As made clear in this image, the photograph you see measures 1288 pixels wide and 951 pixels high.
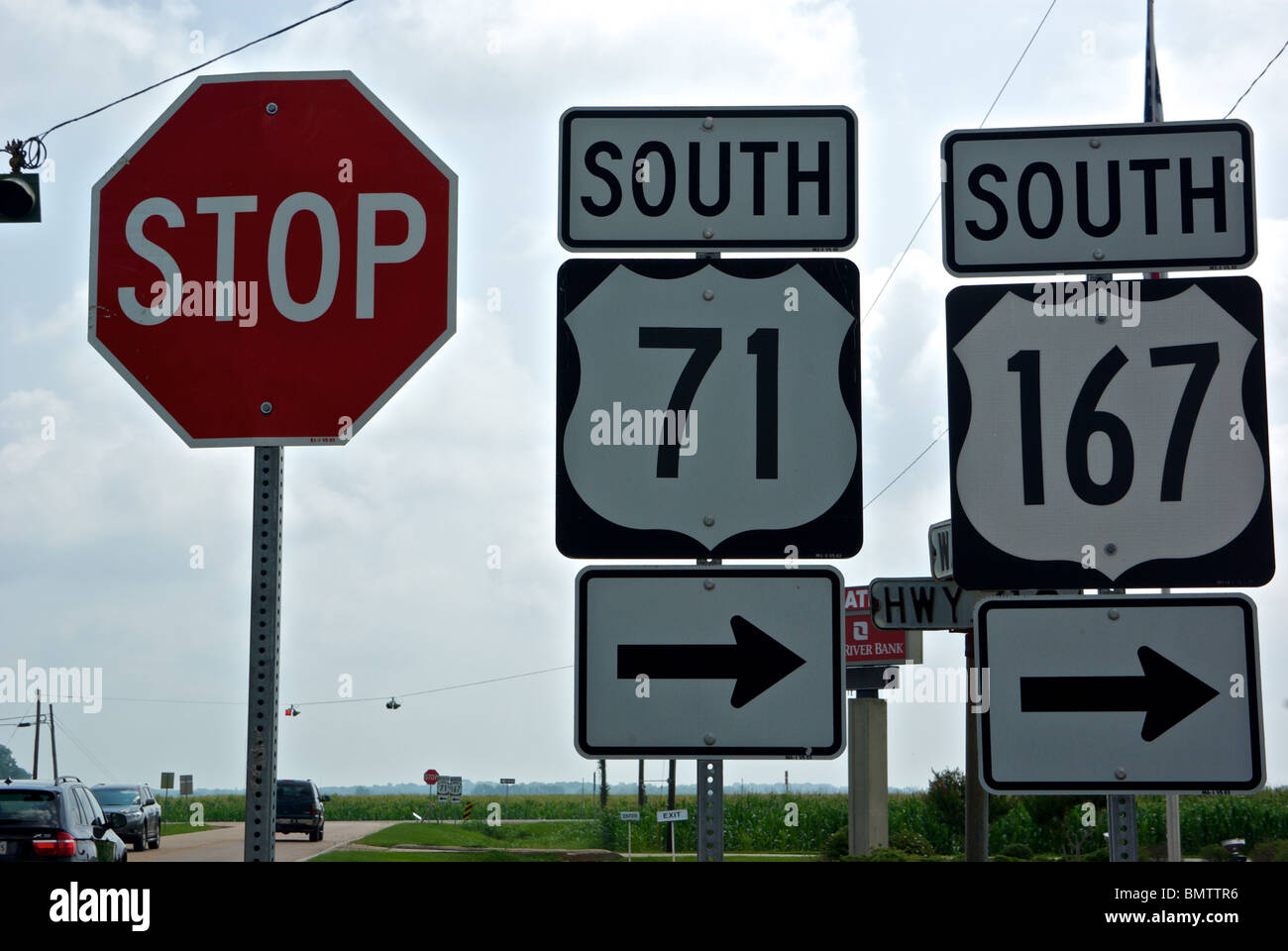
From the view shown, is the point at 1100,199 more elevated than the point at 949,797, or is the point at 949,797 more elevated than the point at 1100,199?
the point at 1100,199

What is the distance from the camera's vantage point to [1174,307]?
3113mm

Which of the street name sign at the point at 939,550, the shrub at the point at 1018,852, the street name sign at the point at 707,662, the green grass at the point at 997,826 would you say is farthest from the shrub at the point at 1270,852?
the street name sign at the point at 707,662

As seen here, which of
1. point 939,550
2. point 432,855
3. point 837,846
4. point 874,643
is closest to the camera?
point 939,550

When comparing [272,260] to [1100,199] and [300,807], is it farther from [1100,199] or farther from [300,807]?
[300,807]

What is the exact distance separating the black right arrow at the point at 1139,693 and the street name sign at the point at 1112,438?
0.70 feet

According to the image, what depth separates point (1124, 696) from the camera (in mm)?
2943

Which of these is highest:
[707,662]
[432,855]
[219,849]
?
[707,662]

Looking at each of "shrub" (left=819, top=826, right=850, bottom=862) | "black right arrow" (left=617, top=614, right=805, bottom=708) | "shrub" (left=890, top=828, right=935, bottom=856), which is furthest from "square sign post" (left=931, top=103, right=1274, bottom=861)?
"shrub" (left=819, top=826, right=850, bottom=862)

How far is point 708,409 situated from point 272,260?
1099mm

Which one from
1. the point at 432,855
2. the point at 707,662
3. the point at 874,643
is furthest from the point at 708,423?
the point at 432,855

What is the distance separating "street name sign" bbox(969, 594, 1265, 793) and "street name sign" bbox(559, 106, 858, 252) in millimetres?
1028

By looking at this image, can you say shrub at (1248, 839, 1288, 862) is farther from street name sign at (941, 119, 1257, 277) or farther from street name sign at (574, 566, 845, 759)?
street name sign at (574, 566, 845, 759)

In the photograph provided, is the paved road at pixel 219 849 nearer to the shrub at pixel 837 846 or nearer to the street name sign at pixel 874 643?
the shrub at pixel 837 846

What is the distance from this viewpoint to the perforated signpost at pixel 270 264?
3.01 metres
